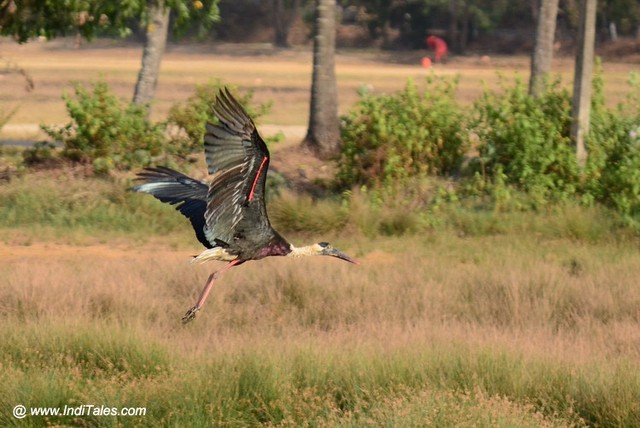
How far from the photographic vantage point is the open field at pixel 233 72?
2978cm

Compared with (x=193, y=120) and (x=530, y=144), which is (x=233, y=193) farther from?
(x=193, y=120)

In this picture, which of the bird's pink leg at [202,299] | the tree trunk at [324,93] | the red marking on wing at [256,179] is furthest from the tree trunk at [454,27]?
the red marking on wing at [256,179]

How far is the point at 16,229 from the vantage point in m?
13.4

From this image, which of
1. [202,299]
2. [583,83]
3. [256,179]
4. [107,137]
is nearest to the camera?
[256,179]

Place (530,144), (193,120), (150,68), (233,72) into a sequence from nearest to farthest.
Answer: (530,144), (193,120), (150,68), (233,72)

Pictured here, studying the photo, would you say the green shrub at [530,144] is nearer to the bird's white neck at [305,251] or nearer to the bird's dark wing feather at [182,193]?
the bird's dark wing feather at [182,193]

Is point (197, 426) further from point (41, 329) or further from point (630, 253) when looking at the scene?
point (630, 253)

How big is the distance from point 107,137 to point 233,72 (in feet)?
93.6

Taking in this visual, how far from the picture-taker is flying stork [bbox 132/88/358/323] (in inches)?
259

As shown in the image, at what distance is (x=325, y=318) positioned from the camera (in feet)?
30.9

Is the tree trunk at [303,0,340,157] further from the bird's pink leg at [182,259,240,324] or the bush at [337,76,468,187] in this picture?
the bird's pink leg at [182,259,240,324]

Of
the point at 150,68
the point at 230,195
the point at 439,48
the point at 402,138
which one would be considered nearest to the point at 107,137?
the point at 402,138

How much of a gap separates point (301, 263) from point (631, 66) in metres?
37.9

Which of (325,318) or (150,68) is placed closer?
(325,318)
